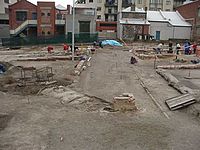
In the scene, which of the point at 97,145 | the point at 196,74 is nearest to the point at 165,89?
the point at 196,74

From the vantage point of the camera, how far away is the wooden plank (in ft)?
42.3

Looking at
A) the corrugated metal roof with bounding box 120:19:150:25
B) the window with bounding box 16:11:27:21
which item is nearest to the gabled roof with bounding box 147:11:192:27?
the corrugated metal roof with bounding box 120:19:150:25

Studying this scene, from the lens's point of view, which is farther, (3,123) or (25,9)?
(25,9)

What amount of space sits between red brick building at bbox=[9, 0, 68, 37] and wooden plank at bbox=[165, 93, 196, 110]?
47.4m

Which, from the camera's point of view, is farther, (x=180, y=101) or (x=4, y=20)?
(x=4, y=20)

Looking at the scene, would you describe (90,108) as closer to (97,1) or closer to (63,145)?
(63,145)

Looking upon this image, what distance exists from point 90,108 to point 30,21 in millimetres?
49091

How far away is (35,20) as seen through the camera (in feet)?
193

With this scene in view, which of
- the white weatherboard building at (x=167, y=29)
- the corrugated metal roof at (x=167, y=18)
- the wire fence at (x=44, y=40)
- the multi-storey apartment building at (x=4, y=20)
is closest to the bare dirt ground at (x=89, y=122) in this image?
the wire fence at (x=44, y=40)

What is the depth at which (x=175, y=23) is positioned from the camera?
5891 centimetres

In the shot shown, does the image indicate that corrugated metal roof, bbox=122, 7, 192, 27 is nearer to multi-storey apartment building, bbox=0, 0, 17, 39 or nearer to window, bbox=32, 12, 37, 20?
window, bbox=32, 12, 37, 20

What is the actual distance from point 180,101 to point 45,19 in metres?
48.6

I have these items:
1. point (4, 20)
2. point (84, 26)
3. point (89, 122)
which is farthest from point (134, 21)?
point (89, 122)

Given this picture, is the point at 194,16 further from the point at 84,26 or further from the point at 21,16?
the point at 21,16
